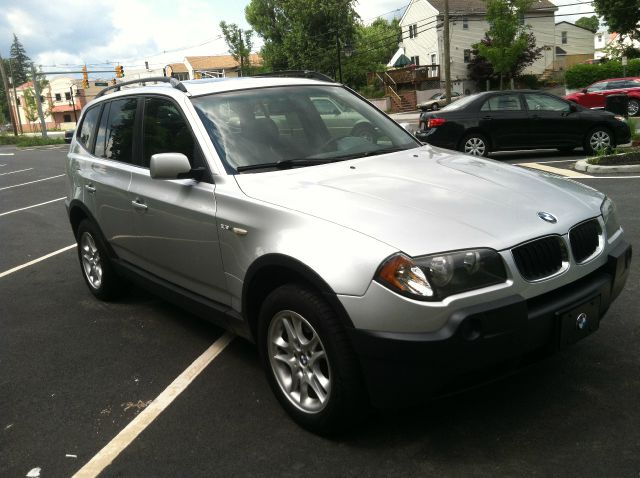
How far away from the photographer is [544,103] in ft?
44.3

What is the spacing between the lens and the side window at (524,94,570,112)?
530 inches

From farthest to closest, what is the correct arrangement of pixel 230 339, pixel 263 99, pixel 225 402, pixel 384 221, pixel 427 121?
pixel 427 121, pixel 230 339, pixel 263 99, pixel 225 402, pixel 384 221

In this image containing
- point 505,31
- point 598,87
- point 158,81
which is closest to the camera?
point 158,81

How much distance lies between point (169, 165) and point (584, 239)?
87.1 inches

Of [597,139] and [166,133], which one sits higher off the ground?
[166,133]

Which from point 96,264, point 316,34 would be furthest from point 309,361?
point 316,34

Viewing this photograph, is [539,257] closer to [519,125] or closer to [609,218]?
[609,218]

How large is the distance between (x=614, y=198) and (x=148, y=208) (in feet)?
21.2

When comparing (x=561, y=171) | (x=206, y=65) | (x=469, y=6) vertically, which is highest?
(x=469, y=6)

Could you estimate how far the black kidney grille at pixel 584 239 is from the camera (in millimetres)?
3020

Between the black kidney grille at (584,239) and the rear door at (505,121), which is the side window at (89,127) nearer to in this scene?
the black kidney grille at (584,239)

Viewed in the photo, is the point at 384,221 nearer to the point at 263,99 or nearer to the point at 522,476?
the point at 522,476

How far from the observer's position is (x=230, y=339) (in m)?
4.53

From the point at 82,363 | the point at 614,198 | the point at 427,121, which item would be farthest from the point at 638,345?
the point at 427,121
